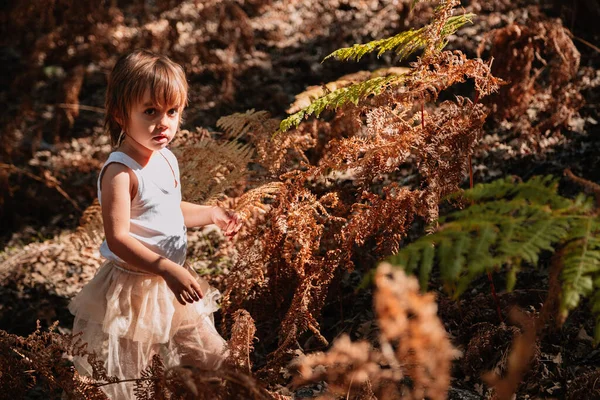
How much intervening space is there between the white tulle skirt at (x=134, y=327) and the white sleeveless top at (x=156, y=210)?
0.14 m

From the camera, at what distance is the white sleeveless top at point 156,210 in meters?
3.00

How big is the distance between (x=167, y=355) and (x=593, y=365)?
2126 mm

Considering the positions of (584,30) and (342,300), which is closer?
(342,300)

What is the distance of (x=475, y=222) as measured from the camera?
201 cm

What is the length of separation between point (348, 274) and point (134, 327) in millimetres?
1601

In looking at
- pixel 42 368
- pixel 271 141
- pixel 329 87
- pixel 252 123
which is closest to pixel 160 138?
pixel 271 141

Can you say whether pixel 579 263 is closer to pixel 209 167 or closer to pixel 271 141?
pixel 271 141

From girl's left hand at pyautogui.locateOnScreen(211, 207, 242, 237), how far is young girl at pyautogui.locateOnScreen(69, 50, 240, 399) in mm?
257

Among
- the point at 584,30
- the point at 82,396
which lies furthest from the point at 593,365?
the point at 584,30

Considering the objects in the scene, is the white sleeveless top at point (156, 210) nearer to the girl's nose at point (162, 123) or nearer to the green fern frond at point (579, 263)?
the girl's nose at point (162, 123)

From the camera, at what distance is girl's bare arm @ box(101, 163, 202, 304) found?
282 centimetres

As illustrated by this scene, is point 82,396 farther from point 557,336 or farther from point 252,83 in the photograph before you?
point 252,83

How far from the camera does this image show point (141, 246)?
9.47ft

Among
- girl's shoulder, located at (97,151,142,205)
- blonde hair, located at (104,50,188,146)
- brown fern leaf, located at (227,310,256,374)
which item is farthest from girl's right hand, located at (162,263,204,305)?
blonde hair, located at (104,50,188,146)
